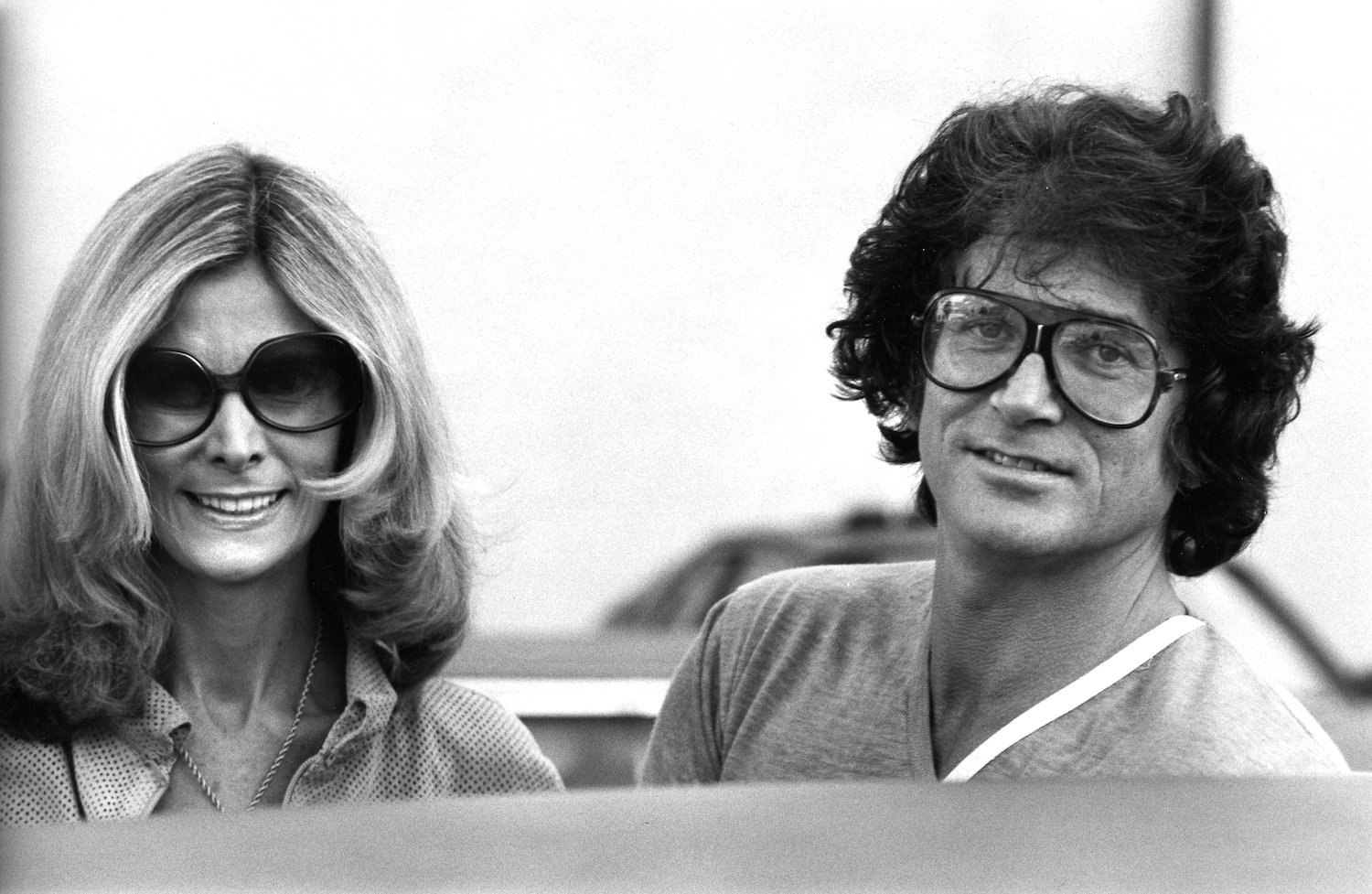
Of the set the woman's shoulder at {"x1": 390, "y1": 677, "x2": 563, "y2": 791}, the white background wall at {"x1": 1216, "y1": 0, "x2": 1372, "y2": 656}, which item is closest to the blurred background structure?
the white background wall at {"x1": 1216, "y1": 0, "x2": 1372, "y2": 656}

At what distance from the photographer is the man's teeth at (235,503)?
6.25 ft

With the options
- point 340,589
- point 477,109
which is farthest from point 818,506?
point 340,589

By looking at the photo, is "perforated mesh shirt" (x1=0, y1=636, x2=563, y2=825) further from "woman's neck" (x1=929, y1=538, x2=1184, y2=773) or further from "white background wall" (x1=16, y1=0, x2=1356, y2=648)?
"white background wall" (x1=16, y1=0, x2=1356, y2=648)

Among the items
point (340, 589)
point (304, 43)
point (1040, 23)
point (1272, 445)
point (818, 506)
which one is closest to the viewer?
point (1272, 445)

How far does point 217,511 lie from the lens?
192cm

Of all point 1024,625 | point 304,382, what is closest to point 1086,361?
point 1024,625

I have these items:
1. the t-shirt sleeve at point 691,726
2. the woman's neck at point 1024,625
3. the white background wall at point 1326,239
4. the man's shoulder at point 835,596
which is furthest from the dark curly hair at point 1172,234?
the white background wall at point 1326,239

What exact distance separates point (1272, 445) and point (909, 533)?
221 cm

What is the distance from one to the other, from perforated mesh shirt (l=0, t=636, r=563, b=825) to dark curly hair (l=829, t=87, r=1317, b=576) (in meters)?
0.72

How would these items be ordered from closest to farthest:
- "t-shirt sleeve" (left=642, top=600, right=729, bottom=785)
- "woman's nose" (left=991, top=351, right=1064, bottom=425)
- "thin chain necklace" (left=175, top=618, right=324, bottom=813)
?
"woman's nose" (left=991, top=351, right=1064, bottom=425), "thin chain necklace" (left=175, top=618, right=324, bottom=813), "t-shirt sleeve" (left=642, top=600, right=729, bottom=785)

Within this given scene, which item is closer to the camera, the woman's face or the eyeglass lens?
the eyeglass lens

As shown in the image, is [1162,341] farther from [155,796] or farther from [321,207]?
[155,796]

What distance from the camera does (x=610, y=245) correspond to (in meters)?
6.52

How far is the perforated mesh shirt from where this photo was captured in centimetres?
191
